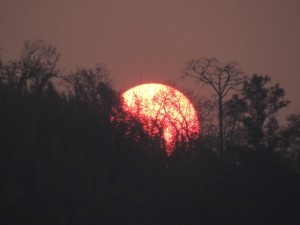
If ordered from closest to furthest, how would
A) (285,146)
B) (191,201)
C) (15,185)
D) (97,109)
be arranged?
(15,185)
(191,201)
(97,109)
(285,146)

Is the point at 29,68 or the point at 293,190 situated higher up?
the point at 29,68

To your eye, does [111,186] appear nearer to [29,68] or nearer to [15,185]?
[15,185]

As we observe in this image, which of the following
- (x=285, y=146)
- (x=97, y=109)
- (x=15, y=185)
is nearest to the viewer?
(x=15, y=185)

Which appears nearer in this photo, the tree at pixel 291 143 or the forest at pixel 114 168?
the forest at pixel 114 168

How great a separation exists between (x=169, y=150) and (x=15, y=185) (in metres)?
12.5

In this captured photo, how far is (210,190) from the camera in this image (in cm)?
3959

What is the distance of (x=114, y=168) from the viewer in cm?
4044

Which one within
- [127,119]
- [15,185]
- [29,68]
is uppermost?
[29,68]

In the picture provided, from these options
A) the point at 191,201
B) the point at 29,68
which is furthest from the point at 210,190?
the point at 29,68

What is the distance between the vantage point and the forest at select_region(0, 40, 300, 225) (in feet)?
115

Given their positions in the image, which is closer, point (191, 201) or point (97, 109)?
point (191, 201)

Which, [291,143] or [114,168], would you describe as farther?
[291,143]

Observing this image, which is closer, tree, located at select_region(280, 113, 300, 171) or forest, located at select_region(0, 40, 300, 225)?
forest, located at select_region(0, 40, 300, 225)

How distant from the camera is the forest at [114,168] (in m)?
35.0
